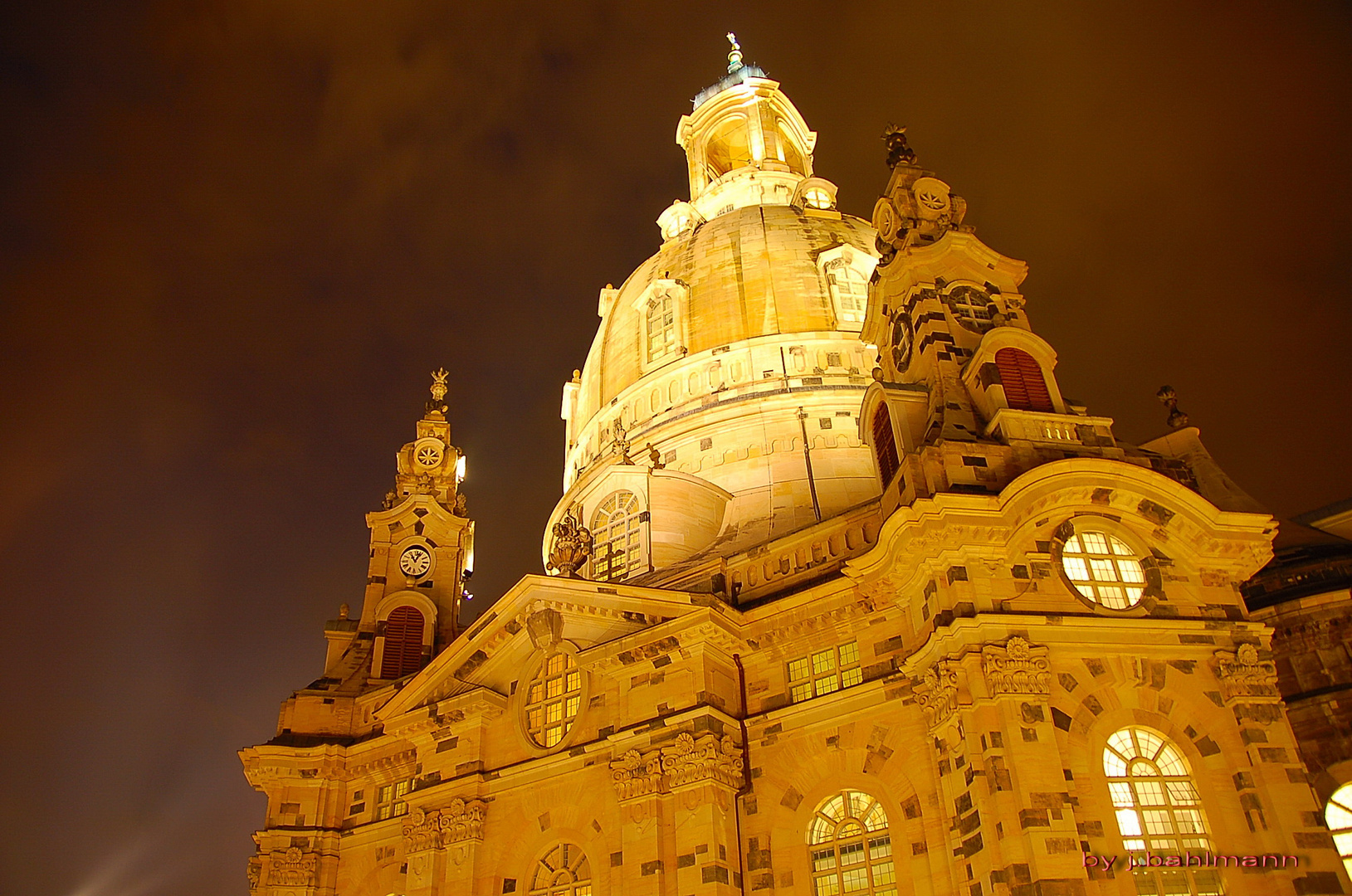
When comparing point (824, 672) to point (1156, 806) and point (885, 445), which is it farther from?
point (1156, 806)

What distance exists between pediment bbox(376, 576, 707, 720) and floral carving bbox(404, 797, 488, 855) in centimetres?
296

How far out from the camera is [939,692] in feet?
69.9

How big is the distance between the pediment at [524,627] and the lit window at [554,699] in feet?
2.29

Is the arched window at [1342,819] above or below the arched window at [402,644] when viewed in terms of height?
below

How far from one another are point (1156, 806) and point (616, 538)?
20.6 metres

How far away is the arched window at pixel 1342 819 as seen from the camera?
2370cm

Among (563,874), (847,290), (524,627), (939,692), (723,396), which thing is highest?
(847,290)

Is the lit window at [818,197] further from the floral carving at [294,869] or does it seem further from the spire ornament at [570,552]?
the floral carving at [294,869]

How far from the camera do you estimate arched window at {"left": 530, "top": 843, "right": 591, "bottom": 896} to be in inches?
990

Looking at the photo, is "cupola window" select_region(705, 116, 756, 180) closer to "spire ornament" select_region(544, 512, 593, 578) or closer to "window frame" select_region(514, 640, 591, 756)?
"spire ornament" select_region(544, 512, 593, 578)

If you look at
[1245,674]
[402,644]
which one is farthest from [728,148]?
[1245,674]

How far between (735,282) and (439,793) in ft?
74.7

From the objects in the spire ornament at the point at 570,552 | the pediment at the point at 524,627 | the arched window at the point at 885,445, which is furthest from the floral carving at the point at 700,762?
the arched window at the point at 885,445

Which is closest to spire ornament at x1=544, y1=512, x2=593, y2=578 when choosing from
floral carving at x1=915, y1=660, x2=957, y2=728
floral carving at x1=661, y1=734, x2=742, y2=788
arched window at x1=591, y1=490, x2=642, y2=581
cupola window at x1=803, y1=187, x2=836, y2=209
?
arched window at x1=591, y1=490, x2=642, y2=581
